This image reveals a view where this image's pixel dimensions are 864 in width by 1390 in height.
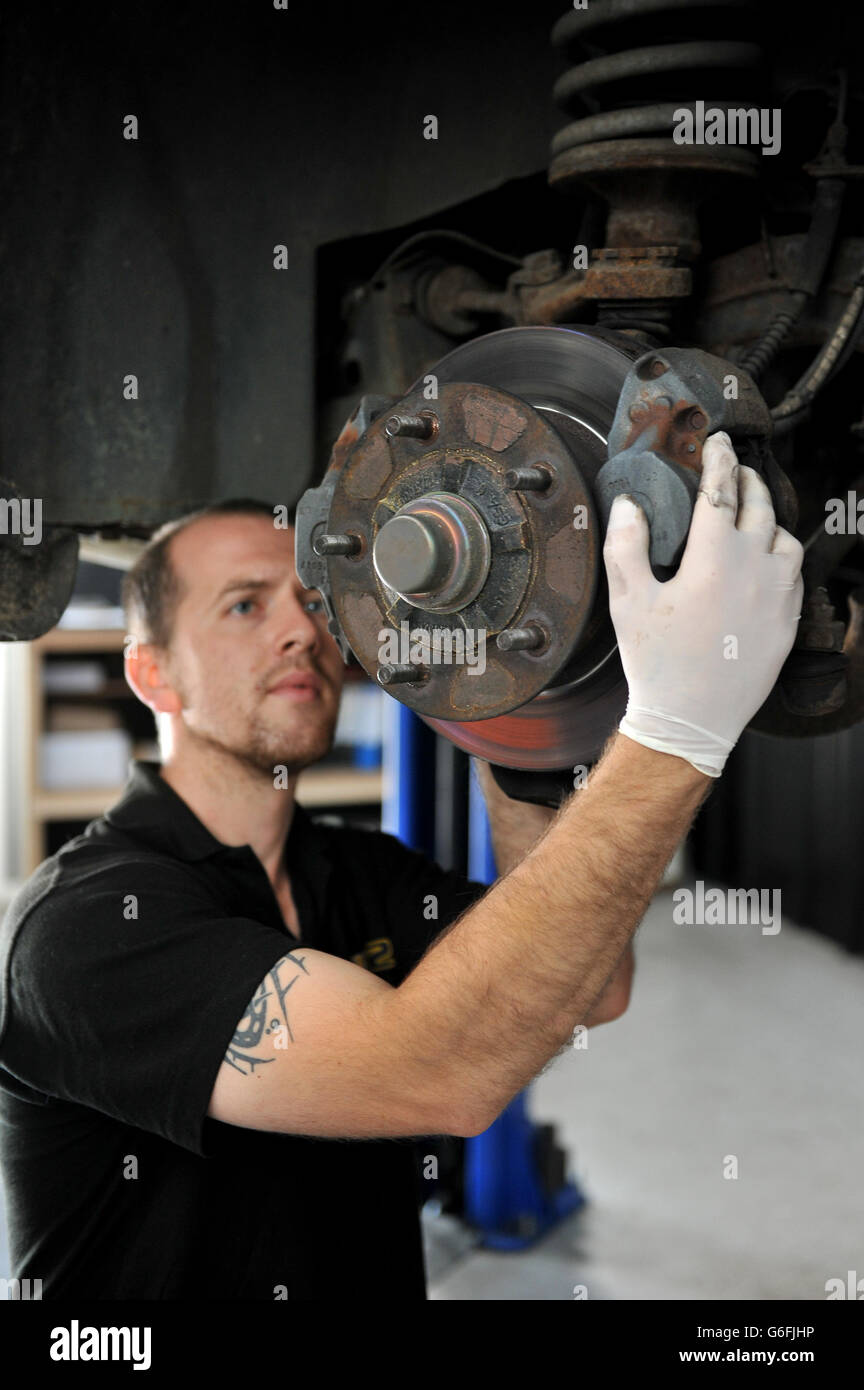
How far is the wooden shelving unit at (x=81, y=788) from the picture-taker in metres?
3.73

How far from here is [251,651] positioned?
1.23 metres

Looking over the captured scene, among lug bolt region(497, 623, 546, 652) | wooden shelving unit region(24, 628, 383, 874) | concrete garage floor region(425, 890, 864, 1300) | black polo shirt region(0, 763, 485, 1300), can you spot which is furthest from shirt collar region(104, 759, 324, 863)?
wooden shelving unit region(24, 628, 383, 874)

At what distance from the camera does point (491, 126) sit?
111 centimetres

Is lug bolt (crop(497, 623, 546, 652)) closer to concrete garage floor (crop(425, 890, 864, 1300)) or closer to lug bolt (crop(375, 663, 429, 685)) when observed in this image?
lug bolt (crop(375, 663, 429, 685))

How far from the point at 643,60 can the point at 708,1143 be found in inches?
91.9

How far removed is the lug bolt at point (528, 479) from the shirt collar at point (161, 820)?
0.56m

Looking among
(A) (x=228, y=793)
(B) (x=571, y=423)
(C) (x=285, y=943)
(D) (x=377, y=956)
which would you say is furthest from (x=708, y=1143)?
(B) (x=571, y=423)

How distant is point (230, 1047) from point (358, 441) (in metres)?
0.42

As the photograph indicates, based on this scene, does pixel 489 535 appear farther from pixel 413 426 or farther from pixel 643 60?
pixel 643 60

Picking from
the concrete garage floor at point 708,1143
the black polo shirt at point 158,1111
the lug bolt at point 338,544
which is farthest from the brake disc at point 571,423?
the concrete garage floor at point 708,1143

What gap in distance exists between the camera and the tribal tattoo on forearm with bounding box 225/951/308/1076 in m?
0.90

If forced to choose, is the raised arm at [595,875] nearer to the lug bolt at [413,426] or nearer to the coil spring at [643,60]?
the lug bolt at [413,426]
